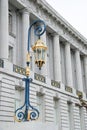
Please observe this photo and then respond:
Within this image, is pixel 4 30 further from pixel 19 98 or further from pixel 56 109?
pixel 56 109

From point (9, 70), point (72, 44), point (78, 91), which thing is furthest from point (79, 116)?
point (9, 70)

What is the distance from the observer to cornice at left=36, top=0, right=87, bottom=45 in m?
37.5

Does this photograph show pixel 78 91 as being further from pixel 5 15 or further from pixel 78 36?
pixel 5 15

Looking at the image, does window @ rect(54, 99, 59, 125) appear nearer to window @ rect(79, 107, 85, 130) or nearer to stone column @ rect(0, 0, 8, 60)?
window @ rect(79, 107, 85, 130)

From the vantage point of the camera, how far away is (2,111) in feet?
85.8

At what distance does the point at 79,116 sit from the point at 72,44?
11.2 meters

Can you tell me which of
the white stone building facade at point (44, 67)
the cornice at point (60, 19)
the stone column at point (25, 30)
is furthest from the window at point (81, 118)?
the stone column at point (25, 30)

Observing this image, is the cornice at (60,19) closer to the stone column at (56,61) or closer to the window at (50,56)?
the stone column at (56,61)

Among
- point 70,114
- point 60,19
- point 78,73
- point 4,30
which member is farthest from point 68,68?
point 4,30

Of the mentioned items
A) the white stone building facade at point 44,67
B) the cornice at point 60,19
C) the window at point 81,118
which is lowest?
the window at point 81,118

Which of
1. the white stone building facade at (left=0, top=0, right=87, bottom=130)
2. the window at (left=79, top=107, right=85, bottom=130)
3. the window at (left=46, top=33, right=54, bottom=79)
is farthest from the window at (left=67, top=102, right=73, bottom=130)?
the window at (left=46, top=33, right=54, bottom=79)

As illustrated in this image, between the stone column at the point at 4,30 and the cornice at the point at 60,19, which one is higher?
the cornice at the point at 60,19

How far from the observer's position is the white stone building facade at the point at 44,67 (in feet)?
92.1

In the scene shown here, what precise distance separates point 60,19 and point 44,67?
366 inches
